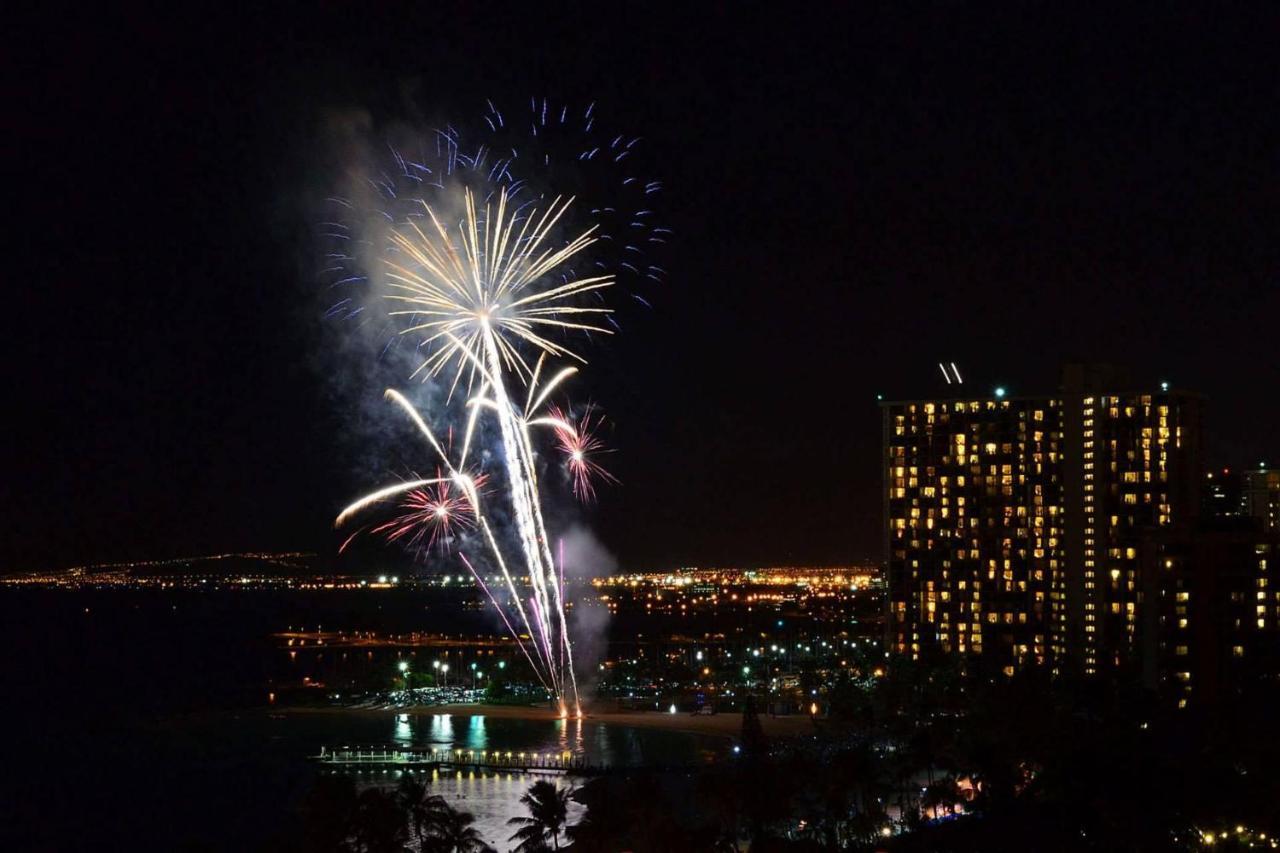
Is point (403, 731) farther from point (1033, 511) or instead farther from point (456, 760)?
point (1033, 511)

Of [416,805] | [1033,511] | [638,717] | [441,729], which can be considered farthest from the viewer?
[1033,511]

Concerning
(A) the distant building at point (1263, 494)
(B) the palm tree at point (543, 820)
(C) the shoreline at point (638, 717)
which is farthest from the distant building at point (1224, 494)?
(B) the palm tree at point (543, 820)

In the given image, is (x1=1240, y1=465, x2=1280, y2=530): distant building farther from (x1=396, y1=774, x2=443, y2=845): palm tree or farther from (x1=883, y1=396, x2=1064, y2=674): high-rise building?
(x1=396, y1=774, x2=443, y2=845): palm tree

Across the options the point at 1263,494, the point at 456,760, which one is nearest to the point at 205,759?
the point at 456,760

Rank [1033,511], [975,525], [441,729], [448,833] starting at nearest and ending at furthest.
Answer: [448,833], [441,729], [1033,511], [975,525]

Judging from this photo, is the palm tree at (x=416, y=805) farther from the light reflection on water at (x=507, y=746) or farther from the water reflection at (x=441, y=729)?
the water reflection at (x=441, y=729)

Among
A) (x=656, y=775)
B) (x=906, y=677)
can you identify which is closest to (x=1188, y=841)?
(x=656, y=775)
